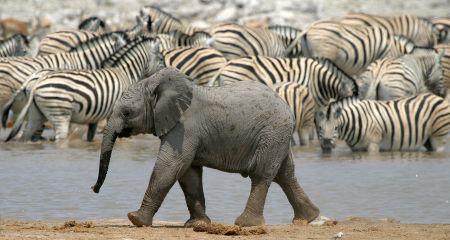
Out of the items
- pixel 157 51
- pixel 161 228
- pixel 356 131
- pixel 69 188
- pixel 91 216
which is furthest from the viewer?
pixel 157 51

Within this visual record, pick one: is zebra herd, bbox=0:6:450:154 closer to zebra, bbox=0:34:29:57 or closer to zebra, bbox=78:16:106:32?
zebra, bbox=0:34:29:57

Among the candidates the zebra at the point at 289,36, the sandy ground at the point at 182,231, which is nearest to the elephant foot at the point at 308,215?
the sandy ground at the point at 182,231

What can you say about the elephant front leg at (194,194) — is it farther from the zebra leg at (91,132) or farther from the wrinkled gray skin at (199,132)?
the zebra leg at (91,132)

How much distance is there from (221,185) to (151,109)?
3.94 meters

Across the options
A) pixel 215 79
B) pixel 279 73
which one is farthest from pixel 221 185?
pixel 279 73

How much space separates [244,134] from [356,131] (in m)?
7.26

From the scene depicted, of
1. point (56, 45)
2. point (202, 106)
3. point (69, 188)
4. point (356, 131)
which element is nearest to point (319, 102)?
point (356, 131)

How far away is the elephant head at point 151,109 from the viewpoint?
377 inches

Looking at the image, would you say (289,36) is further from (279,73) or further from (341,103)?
(341,103)

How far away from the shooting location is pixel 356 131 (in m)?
16.8

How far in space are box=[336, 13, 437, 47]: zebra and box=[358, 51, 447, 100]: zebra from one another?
12.5 ft

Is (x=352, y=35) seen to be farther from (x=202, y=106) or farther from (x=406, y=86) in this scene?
(x=202, y=106)

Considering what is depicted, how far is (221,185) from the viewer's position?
533 inches

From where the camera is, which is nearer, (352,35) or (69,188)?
(69,188)
